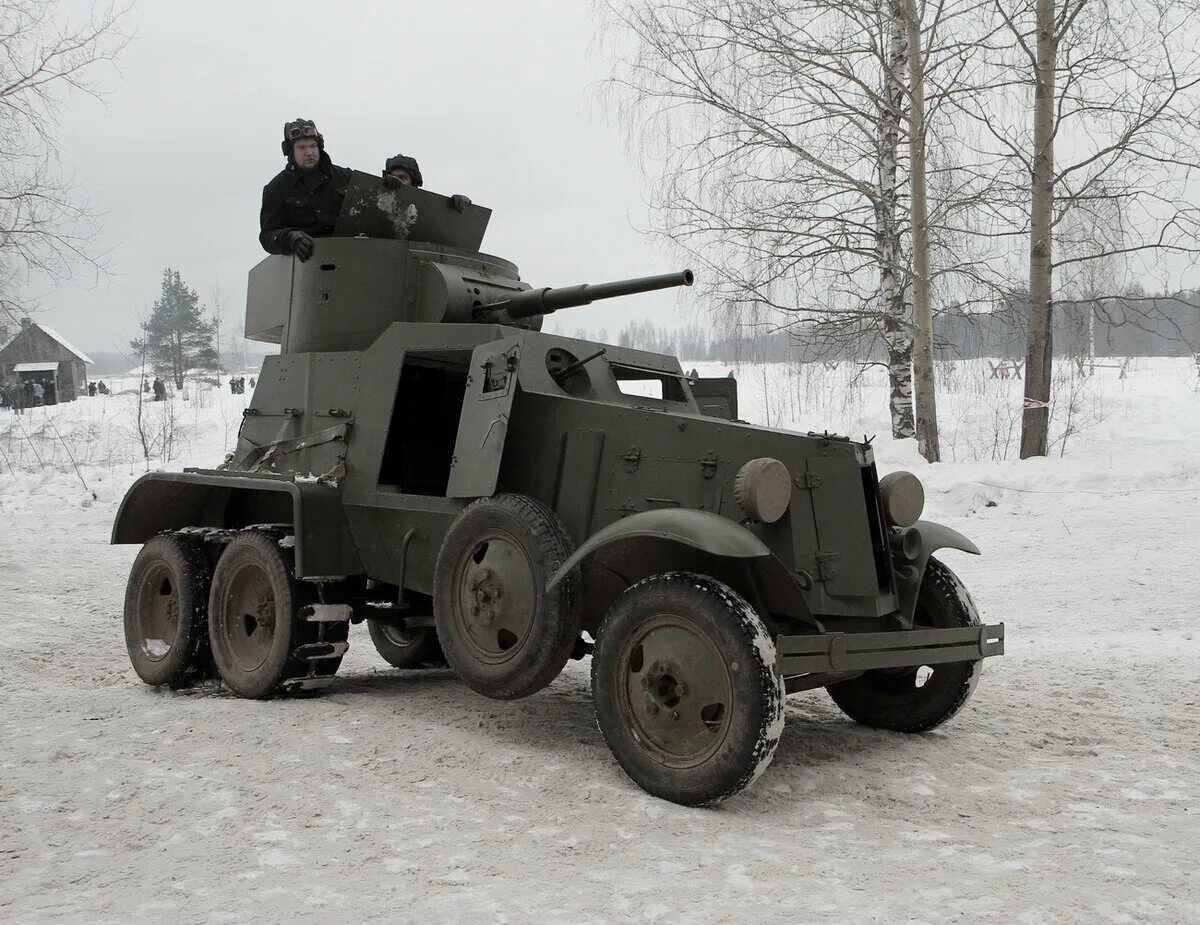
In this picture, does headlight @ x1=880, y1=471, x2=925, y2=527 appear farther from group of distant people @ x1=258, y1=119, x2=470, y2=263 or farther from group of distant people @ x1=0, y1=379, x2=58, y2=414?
group of distant people @ x1=0, y1=379, x2=58, y2=414

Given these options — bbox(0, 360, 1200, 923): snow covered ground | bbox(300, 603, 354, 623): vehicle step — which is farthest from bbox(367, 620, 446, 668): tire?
bbox(300, 603, 354, 623): vehicle step

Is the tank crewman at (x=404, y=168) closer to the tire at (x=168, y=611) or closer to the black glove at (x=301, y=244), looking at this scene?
the black glove at (x=301, y=244)

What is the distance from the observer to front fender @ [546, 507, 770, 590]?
4457 millimetres

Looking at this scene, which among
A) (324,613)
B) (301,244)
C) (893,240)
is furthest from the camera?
(893,240)

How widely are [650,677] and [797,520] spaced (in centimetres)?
95

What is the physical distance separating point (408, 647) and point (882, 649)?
414 centimetres

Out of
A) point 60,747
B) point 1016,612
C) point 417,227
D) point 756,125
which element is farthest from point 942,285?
point 60,747

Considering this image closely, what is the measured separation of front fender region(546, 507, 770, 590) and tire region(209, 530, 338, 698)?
2116 mm

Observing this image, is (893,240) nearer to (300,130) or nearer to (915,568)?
(300,130)

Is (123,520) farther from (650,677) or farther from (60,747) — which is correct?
(650,677)

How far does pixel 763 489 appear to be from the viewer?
4723 millimetres

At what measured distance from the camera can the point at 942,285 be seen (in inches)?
557

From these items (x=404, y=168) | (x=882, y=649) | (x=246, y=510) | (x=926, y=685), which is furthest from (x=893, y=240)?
(x=882, y=649)

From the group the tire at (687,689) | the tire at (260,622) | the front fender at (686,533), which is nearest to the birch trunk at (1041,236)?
the tire at (260,622)
